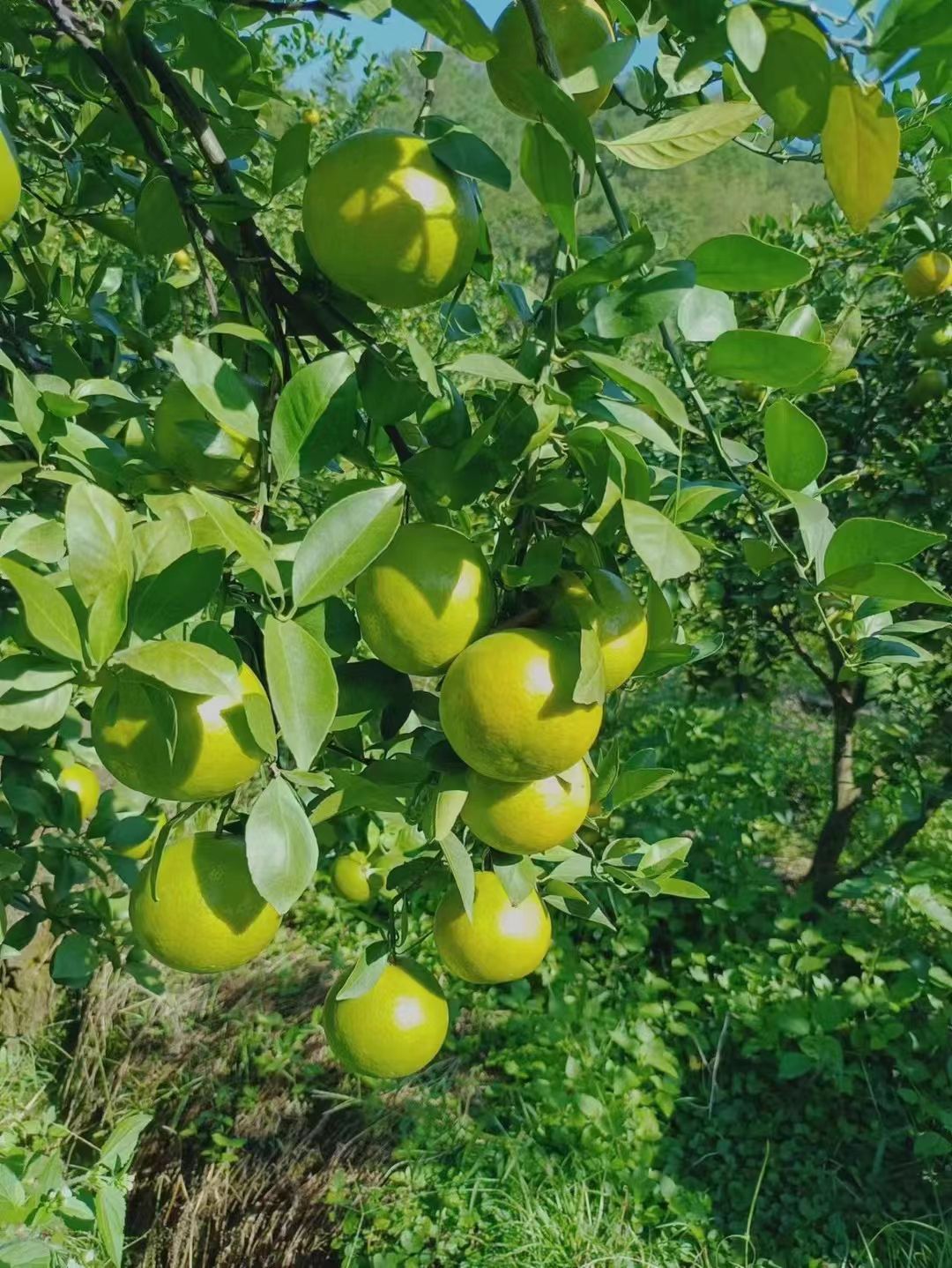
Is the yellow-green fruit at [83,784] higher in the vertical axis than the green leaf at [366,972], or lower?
lower

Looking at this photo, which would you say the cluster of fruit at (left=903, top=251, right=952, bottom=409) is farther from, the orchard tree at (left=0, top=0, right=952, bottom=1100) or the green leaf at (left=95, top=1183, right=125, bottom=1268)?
the green leaf at (left=95, top=1183, right=125, bottom=1268)

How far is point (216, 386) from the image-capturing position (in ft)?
1.44

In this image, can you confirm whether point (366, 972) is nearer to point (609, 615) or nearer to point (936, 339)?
point (609, 615)

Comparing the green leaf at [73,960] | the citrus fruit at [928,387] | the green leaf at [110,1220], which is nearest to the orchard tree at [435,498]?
the green leaf at [110,1220]

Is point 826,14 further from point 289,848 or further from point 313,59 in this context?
point 313,59

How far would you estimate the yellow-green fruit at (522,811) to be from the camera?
459 mm

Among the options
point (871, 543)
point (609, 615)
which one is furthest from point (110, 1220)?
point (871, 543)

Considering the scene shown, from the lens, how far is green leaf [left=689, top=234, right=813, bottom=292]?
36 cm

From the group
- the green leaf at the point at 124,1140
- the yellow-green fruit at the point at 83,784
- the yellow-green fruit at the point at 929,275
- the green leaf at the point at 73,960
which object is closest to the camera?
the green leaf at the point at 124,1140

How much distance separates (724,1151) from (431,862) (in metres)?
1.60

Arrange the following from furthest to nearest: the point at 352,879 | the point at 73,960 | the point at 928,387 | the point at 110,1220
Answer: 1. the point at 928,387
2. the point at 73,960
3. the point at 352,879
4. the point at 110,1220

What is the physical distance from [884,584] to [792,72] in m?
0.22

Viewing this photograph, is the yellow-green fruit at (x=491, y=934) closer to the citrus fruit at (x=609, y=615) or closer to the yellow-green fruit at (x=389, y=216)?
the citrus fruit at (x=609, y=615)

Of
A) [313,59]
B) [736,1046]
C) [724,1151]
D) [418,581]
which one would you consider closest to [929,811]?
[736,1046]
